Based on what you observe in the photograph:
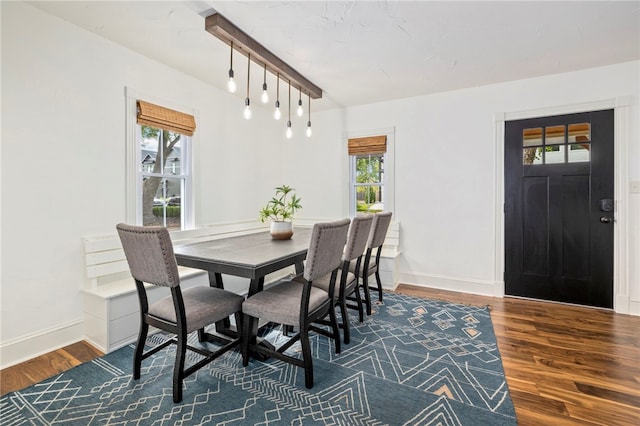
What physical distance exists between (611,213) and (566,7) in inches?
83.1

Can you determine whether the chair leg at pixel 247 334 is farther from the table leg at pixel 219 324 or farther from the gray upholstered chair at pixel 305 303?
the table leg at pixel 219 324

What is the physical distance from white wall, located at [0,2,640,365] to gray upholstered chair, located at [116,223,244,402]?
0.99 meters

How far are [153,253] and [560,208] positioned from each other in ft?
12.6

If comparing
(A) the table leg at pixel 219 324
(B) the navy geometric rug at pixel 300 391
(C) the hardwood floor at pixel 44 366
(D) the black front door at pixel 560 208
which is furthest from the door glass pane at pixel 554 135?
(C) the hardwood floor at pixel 44 366

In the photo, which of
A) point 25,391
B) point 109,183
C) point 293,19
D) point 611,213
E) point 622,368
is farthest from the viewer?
point 611,213

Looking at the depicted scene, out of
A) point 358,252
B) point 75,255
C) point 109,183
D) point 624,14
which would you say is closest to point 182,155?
point 109,183

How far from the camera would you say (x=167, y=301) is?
1939mm

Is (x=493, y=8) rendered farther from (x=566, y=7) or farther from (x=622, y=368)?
(x=622, y=368)

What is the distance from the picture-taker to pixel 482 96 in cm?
363

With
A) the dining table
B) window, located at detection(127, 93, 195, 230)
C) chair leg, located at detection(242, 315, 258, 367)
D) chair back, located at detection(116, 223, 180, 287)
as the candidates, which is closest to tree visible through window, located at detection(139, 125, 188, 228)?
window, located at detection(127, 93, 195, 230)

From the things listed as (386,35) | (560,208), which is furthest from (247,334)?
(560,208)

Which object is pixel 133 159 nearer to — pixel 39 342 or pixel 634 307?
pixel 39 342

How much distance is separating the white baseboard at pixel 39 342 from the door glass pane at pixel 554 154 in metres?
4.71

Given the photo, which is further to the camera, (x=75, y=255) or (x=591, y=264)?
(x=591, y=264)
